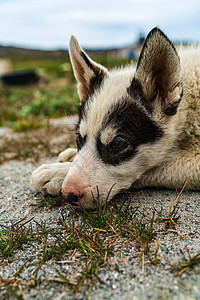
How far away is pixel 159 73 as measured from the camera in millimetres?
2645

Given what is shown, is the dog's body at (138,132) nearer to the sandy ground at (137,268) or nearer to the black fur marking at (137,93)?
the black fur marking at (137,93)

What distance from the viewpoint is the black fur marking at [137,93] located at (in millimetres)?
2724

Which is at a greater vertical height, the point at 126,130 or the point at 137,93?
the point at 137,93

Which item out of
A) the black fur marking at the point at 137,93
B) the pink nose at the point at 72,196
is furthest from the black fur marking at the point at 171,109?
the pink nose at the point at 72,196

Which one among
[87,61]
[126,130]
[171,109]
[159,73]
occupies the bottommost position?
[126,130]

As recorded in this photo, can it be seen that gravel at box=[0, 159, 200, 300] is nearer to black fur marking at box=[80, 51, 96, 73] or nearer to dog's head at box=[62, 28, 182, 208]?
dog's head at box=[62, 28, 182, 208]

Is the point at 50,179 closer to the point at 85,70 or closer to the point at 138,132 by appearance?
the point at 138,132

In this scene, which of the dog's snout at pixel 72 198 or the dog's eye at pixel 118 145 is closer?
the dog's snout at pixel 72 198

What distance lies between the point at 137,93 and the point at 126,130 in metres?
0.43

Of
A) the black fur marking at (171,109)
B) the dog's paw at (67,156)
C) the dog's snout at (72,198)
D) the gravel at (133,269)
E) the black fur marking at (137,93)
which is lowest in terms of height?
the gravel at (133,269)

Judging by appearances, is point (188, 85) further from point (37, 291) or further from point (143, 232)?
point (37, 291)

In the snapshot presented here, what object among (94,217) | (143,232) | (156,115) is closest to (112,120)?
(156,115)

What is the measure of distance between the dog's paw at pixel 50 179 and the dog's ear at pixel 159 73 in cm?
115

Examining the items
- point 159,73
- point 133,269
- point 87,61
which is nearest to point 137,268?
point 133,269
